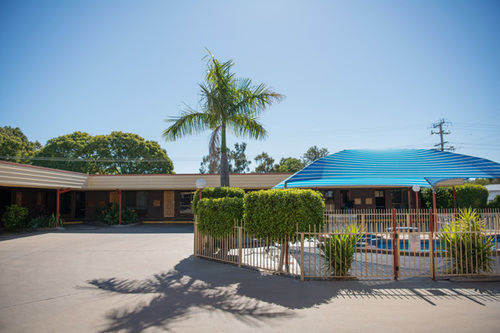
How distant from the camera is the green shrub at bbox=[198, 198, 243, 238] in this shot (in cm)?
865

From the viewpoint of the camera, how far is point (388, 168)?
9211mm

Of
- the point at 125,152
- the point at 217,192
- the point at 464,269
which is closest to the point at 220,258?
the point at 217,192

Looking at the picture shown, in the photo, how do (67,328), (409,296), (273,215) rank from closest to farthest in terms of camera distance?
(67,328) → (409,296) → (273,215)

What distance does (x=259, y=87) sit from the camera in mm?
12062

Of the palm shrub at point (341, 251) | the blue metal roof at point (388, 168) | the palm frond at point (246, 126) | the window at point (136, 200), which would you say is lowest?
the palm shrub at point (341, 251)

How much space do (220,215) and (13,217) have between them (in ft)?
46.0

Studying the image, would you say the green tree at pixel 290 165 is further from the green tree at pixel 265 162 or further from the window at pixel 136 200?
the window at pixel 136 200

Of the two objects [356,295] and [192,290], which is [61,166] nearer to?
[192,290]

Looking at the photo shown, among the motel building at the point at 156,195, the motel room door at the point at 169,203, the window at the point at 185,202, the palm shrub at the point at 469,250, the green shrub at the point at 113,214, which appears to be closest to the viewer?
the palm shrub at the point at 469,250

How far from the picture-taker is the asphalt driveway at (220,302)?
4453mm

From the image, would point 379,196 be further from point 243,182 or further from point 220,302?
point 220,302

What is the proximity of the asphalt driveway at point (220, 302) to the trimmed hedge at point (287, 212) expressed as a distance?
1.08 m

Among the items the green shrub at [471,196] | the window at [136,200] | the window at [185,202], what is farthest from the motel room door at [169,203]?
the green shrub at [471,196]

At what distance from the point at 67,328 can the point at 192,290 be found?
2301 mm
